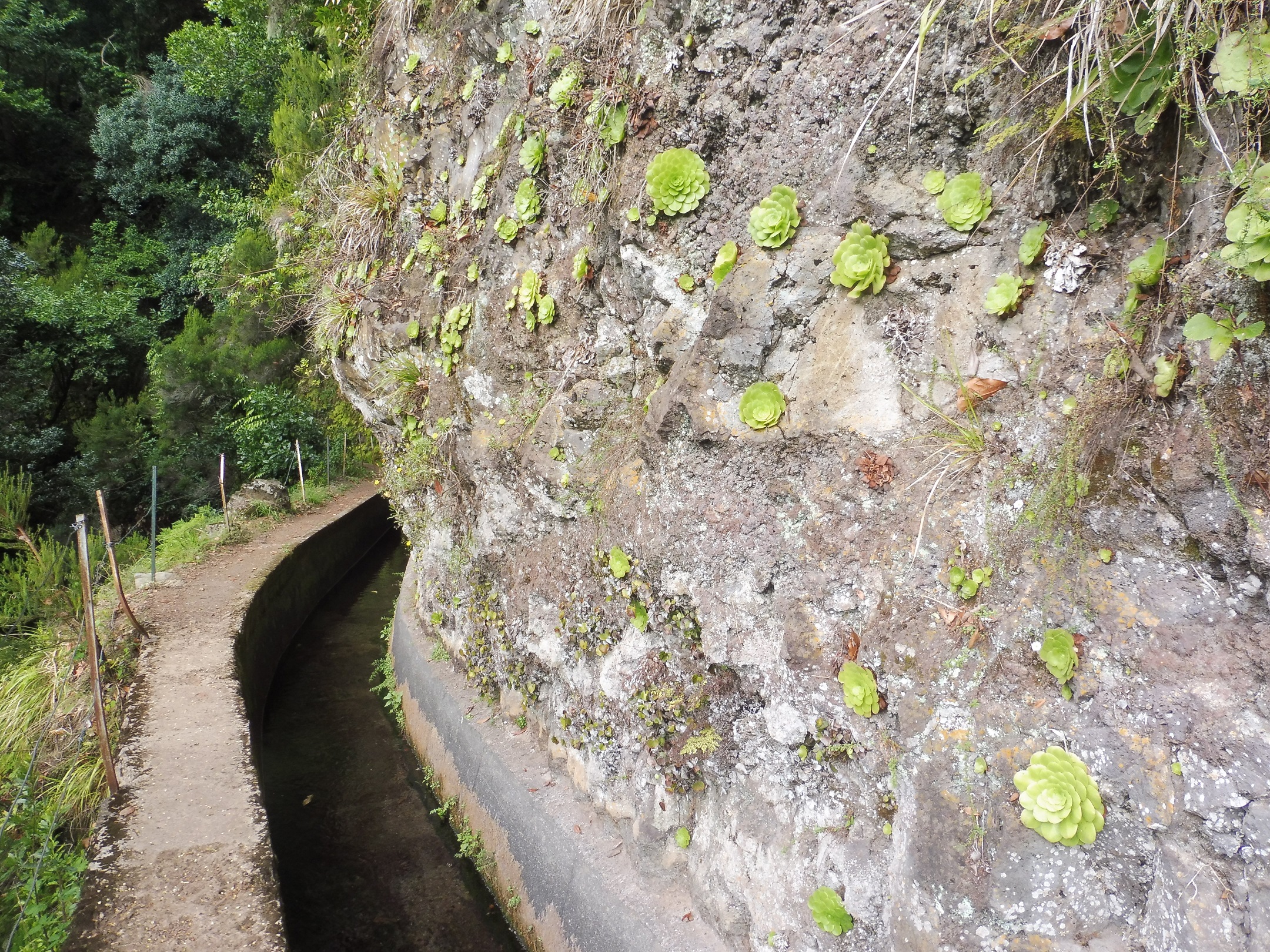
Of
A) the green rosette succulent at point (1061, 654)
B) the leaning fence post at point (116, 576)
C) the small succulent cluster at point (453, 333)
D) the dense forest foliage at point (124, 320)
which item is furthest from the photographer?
the leaning fence post at point (116, 576)

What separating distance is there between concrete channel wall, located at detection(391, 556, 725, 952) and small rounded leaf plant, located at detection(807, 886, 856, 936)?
0.64 metres

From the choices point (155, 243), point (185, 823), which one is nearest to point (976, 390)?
point (185, 823)

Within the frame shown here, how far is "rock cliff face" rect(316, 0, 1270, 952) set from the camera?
1804 millimetres

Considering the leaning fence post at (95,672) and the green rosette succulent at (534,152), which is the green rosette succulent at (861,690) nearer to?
the green rosette succulent at (534,152)

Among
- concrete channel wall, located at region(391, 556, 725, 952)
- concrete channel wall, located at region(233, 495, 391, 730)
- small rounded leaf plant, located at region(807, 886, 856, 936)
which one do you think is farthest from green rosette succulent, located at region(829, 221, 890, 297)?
concrete channel wall, located at region(233, 495, 391, 730)

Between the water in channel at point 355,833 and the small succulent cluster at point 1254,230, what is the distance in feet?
13.8

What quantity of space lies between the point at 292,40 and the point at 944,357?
12378 millimetres

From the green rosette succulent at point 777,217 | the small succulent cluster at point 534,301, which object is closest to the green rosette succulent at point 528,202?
the small succulent cluster at point 534,301

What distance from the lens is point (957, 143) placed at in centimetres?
226

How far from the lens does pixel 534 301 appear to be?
12.6ft

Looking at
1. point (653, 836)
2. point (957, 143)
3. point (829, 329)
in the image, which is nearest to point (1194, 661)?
point (829, 329)

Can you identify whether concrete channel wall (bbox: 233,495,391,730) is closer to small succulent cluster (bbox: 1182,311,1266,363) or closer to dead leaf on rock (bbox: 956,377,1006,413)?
dead leaf on rock (bbox: 956,377,1006,413)

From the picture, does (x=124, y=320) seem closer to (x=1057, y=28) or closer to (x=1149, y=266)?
(x=1057, y=28)

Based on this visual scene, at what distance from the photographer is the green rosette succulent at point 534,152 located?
12.4 feet
